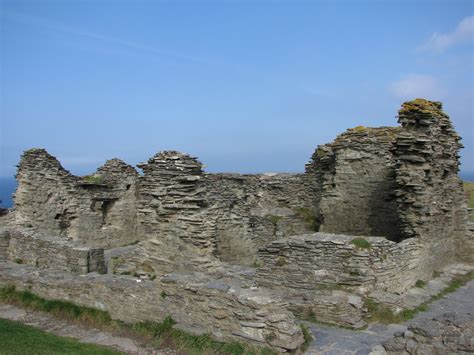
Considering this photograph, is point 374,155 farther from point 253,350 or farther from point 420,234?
point 253,350

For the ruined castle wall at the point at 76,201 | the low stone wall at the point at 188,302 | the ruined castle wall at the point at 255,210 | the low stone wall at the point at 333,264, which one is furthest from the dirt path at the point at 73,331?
the ruined castle wall at the point at 76,201

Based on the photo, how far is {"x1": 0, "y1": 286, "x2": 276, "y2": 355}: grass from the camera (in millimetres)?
8555

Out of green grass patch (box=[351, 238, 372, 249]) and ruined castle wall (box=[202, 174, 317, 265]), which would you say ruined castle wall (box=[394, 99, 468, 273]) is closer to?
green grass patch (box=[351, 238, 372, 249])

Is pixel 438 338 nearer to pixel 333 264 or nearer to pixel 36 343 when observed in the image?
pixel 333 264

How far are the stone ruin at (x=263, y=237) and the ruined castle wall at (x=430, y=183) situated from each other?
0.13 ft

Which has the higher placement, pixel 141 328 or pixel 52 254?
pixel 52 254

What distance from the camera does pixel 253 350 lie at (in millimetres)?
8242

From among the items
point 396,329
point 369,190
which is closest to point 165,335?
point 396,329

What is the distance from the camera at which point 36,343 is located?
8641mm

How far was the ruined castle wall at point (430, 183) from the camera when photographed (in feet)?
48.1

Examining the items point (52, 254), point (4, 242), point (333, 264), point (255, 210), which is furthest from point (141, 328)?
point (255, 210)

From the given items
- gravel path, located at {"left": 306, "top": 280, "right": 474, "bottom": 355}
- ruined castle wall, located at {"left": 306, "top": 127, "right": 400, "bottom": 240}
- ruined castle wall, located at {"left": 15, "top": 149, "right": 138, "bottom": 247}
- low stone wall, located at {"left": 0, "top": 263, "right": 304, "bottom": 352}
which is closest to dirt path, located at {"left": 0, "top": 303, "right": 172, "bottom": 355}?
low stone wall, located at {"left": 0, "top": 263, "right": 304, "bottom": 352}

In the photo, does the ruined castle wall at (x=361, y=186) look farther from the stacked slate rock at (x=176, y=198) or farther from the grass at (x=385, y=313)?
the stacked slate rock at (x=176, y=198)

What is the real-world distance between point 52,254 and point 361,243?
8528 millimetres
